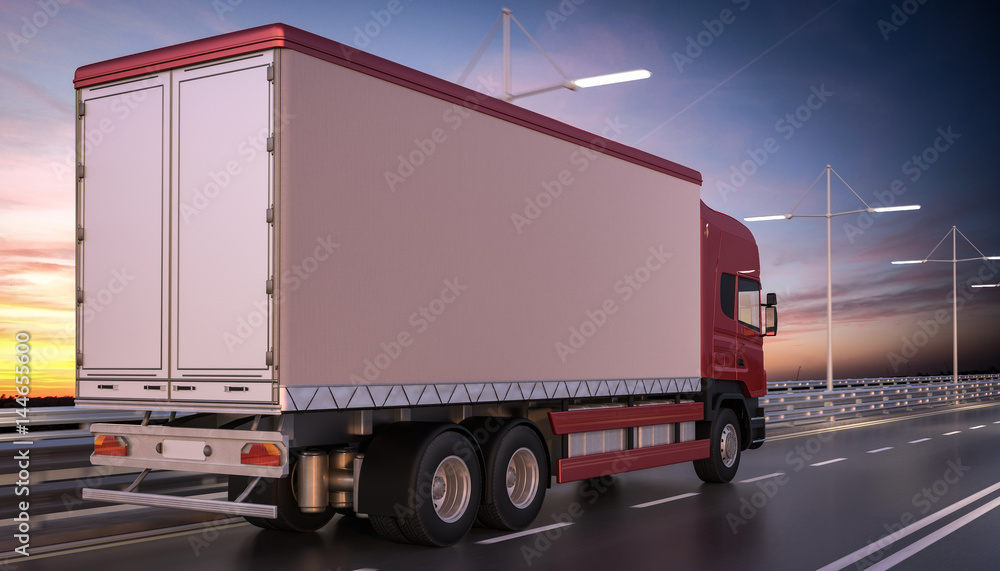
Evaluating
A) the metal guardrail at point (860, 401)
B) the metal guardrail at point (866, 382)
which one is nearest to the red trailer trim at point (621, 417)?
the metal guardrail at point (860, 401)

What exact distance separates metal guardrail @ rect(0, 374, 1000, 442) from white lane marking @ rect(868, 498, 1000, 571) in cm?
618

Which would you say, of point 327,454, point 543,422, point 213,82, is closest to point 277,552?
point 327,454

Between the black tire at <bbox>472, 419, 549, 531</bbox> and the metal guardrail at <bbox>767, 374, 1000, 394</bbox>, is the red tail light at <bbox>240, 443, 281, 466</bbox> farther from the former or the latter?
the metal guardrail at <bbox>767, 374, 1000, 394</bbox>

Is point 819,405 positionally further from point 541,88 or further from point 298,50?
point 298,50

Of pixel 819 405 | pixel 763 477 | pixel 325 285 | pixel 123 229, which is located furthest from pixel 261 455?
pixel 819 405

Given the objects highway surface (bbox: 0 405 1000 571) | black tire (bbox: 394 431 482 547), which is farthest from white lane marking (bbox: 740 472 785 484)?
black tire (bbox: 394 431 482 547)

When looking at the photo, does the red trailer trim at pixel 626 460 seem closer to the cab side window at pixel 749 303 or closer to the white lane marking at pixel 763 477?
the white lane marking at pixel 763 477

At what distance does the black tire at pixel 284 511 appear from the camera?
862 cm

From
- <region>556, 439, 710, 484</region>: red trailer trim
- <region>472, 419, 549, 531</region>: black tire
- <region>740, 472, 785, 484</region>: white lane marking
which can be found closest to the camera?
<region>472, 419, 549, 531</region>: black tire

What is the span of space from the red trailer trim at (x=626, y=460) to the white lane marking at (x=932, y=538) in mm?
3190

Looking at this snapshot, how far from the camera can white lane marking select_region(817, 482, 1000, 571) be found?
25.3 ft

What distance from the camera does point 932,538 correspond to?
8.83 metres

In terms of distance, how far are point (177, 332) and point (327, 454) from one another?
5.17 ft

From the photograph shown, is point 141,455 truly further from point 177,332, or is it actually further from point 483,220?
point 483,220
